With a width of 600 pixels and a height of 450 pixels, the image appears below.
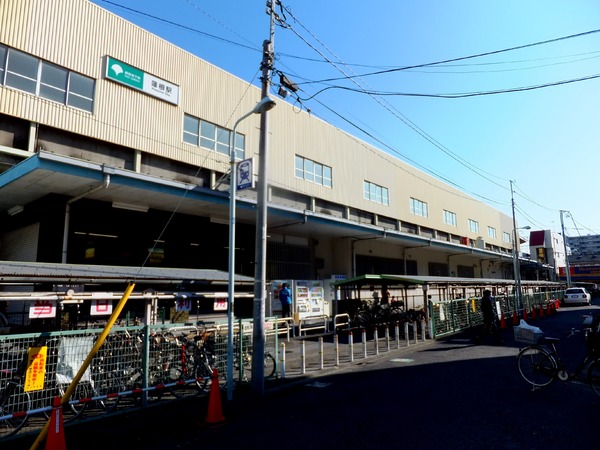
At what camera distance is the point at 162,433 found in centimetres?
614

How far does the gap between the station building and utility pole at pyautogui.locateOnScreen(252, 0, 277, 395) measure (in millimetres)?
3510

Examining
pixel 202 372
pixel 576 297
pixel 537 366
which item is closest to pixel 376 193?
pixel 537 366

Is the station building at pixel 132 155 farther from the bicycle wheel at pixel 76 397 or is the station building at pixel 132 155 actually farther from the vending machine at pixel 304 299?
the bicycle wheel at pixel 76 397

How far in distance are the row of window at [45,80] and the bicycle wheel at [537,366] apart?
15.9 metres

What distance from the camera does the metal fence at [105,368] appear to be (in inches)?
237

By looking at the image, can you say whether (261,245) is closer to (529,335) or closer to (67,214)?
(529,335)

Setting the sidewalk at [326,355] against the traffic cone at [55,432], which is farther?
the sidewalk at [326,355]

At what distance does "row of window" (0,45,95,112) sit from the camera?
13.2 m

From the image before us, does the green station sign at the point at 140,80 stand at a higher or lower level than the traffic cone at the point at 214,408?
higher

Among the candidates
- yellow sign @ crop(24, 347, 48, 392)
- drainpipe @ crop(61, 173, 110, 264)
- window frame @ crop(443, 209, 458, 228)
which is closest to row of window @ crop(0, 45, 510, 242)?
drainpipe @ crop(61, 173, 110, 264)

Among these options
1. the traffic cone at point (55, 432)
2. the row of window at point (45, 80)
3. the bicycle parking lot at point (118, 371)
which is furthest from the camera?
the row of window at point (45, 80)

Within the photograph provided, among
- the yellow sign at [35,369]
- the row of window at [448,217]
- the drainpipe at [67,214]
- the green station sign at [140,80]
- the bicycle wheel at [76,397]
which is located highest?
the green station sign at [140,80]

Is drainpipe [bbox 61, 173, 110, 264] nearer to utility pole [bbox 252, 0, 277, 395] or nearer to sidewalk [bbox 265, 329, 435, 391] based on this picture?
utility pole [bbox 252, 0, 277, 395]

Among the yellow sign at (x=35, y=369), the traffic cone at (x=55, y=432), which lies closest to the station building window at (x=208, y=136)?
the yellow sign at (x=35, y=369)
